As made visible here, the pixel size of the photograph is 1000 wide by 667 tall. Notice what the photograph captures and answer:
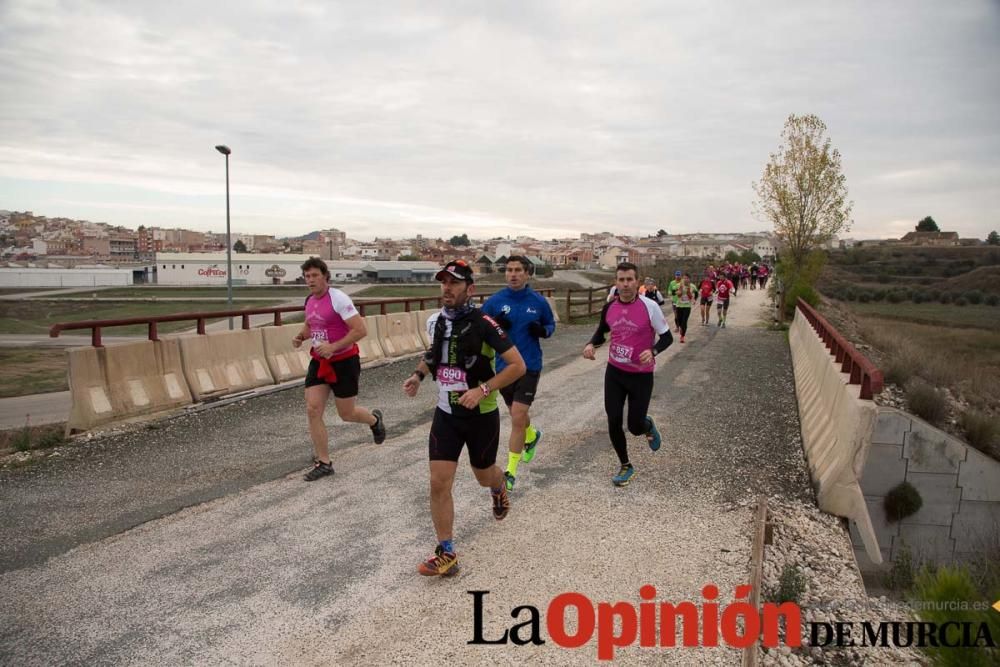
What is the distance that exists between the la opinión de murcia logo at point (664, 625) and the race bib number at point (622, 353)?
8.11 ft

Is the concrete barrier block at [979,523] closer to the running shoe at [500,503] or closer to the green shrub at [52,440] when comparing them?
the running shoe at [500,503]

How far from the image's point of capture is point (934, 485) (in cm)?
627

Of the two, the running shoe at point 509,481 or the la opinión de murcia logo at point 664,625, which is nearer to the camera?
the la opinión de murcia logo at point 664,625

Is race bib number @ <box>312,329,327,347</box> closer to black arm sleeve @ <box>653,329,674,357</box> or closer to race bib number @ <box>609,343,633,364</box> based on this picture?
race bib number @ <box>609,343,633,364</box>

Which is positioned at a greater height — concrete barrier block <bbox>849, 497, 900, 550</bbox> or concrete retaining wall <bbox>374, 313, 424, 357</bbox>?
concrete retaining wall <bbox>374, 313, 424, 357</bbox>

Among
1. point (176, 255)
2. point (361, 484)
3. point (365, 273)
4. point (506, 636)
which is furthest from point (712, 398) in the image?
point (176, 255)

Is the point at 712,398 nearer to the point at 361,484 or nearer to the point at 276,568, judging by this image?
the point at 361,484

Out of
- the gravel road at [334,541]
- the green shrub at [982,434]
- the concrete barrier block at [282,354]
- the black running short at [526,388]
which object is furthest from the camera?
the concrete barrier block at [282,354]

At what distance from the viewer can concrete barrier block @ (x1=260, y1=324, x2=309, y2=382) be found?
36.8 feet

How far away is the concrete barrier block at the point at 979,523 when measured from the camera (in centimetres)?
625

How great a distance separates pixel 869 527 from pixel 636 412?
85.3 inches

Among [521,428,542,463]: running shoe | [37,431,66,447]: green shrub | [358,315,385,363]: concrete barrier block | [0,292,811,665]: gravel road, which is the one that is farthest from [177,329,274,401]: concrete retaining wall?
[521,428,542,463]: running shoe

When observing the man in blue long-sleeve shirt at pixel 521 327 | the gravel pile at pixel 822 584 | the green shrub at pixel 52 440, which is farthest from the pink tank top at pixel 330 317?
the gravel pile at pixel 822 584

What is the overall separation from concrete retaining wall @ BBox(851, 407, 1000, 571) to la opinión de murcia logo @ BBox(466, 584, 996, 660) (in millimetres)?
2387
